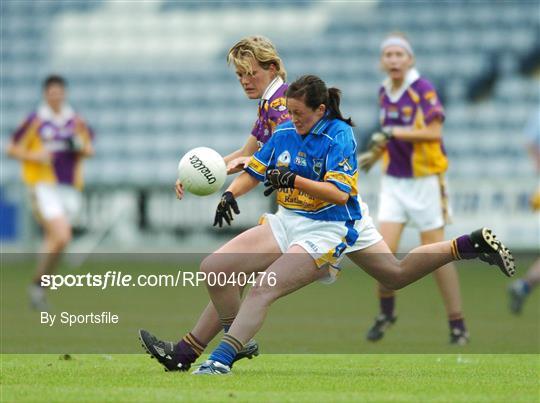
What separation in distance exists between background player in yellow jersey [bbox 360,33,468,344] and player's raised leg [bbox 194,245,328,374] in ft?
10.3

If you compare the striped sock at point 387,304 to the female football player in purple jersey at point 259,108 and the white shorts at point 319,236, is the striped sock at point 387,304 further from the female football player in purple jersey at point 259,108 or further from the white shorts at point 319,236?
the white shorts at point 319,236

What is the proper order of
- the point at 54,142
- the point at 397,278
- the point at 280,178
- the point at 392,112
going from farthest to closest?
the point at 54,142, the point at 392,112, the point at 397,278, the point at 280,178

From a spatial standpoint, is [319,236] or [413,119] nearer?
[319,236]

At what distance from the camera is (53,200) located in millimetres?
13570

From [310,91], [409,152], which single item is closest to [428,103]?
[409,152]

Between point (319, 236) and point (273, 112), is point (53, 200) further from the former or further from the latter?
point (319, 236)

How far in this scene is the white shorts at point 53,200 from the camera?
13.5m

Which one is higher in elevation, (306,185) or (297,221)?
(306,185)

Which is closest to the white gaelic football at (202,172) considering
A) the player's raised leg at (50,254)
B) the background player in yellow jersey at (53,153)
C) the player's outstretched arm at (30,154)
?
the player's raised leg at (50,254)

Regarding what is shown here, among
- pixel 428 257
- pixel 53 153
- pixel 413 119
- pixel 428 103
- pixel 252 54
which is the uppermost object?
pixel 252 54

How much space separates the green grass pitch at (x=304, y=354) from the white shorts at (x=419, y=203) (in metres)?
0.94

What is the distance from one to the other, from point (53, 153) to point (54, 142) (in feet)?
0.69

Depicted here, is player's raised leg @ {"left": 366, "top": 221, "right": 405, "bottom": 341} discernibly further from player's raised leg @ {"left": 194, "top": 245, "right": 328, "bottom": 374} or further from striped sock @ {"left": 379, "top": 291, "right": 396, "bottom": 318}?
player's raised leg @ {"left": 194, "top": 245, "right": 328, "bottom": 374}

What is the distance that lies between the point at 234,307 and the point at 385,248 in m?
0.97
